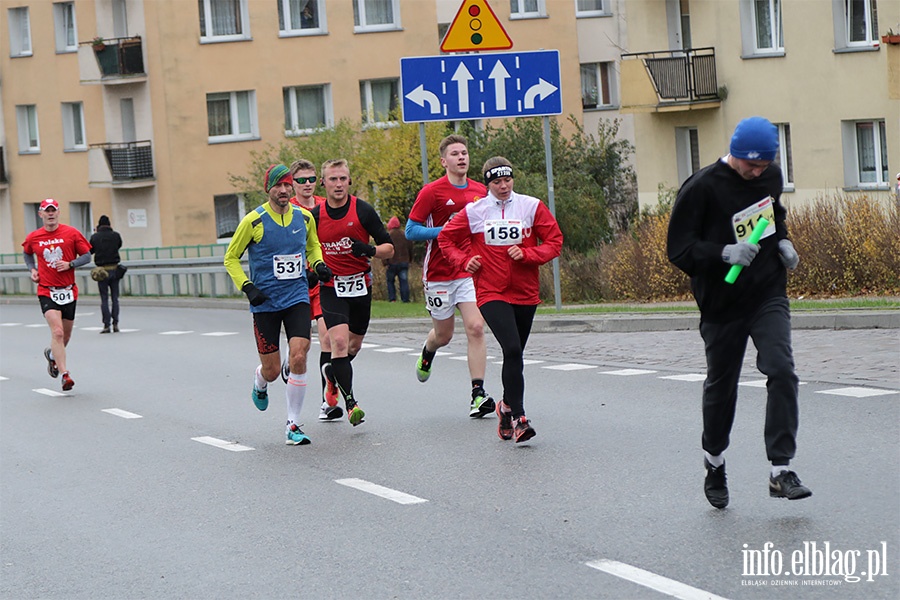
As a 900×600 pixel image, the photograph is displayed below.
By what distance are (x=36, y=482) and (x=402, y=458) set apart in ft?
7.98

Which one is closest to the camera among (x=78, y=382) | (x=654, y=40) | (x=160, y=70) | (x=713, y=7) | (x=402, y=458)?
(x=402, y=458)

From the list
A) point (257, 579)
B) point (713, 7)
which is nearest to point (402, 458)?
point (257, 579)

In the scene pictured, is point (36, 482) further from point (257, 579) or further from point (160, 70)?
point (160, 70)

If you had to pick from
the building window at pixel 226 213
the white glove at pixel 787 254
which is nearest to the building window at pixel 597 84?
the building window at pixel 226 213

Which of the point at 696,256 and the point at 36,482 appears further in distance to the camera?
the point at 36,482

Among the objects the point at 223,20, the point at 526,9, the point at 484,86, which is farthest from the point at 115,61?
the point at 484,86

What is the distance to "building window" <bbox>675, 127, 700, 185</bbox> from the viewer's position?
120ft

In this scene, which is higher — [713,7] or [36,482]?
[713,7]

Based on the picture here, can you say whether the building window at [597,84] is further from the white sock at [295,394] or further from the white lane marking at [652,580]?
the white lane marking at [652,580]

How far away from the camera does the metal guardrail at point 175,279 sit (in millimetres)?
37750

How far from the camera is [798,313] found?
56.5ft

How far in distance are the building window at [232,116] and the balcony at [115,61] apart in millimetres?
2364

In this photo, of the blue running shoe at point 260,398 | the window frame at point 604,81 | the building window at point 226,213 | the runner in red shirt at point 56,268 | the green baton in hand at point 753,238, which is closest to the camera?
the green baton in hand at point 753,238

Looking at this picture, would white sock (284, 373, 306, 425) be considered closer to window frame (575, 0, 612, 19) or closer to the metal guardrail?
the metal guardrail
